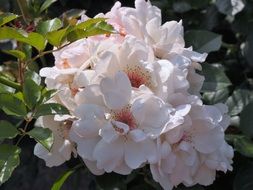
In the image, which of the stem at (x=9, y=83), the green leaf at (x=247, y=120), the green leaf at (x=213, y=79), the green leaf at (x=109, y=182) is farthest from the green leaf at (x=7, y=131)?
the green leaf at (x=247, y=120)

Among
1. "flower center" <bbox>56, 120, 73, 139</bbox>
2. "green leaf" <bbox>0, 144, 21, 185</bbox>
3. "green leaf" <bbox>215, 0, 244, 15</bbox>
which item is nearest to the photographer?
"green leaf" <bbox>0, 144, 21, 185</bbox>

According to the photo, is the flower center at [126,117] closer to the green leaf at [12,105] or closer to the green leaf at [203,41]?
the green leaf at [12,105]

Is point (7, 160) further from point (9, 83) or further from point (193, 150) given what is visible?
point (193, 150)

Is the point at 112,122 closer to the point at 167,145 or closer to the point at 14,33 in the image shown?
the point at 167,145

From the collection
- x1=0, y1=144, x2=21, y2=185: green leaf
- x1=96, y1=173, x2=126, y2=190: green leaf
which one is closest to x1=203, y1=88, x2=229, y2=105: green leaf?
x1=96, y1=173, x2=126, y2=190: green leaf

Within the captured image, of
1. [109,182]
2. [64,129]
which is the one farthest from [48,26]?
[109,182]

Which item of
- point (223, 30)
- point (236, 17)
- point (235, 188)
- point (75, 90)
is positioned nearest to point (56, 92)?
point (75, 90)

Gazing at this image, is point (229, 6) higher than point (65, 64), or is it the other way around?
point (65, 64)

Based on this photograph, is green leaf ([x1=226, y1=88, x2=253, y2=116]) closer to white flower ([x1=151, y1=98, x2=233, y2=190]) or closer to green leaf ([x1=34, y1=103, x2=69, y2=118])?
white flower ([x1=151, y1=98, x2=233, y2=190])
